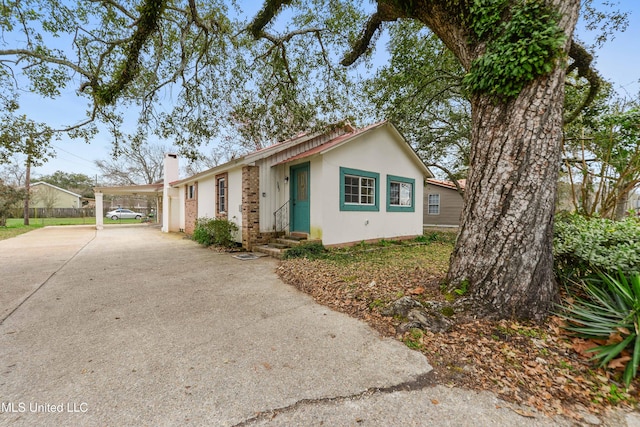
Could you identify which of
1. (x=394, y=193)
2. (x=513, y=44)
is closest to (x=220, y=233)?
(x=394, y=193)

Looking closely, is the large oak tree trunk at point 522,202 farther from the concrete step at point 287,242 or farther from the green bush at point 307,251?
the concrete step at point 287,242

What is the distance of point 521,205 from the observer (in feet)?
10.0

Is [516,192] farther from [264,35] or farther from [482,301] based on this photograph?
[264,35]

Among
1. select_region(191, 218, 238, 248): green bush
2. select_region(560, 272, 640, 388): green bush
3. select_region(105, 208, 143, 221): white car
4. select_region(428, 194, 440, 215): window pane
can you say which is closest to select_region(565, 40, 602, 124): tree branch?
select_region(560, 272, 640, 388): green bush

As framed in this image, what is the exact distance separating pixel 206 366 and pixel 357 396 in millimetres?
1375

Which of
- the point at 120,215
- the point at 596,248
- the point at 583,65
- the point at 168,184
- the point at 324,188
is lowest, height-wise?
the point at 596,248

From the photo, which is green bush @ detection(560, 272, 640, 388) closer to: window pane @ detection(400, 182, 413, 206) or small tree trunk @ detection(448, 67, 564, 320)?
small tree trunk @ detection(448, 67, 564, 320)

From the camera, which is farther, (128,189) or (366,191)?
(128,189)

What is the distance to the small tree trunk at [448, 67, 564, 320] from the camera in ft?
9.95

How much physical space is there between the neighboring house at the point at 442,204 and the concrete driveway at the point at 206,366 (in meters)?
16.0

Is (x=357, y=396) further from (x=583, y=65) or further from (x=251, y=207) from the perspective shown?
(x=251, y=207)

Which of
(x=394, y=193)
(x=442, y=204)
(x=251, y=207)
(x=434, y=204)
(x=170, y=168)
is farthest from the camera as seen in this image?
(x=434, y=204)

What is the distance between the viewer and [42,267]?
6.30 meters

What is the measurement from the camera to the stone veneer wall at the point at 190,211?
511 inches
